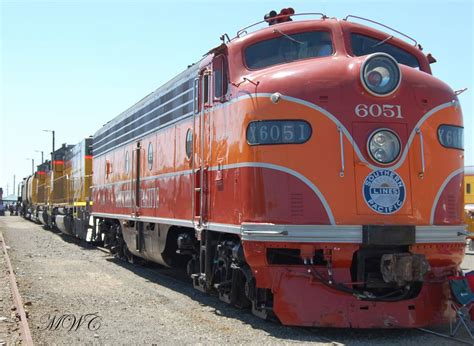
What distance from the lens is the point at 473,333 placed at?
6.70 m

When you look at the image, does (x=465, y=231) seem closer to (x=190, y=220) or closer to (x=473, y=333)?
(x=473, y=333)

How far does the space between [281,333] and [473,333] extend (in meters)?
2.22

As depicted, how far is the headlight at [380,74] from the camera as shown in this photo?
654 centimetres

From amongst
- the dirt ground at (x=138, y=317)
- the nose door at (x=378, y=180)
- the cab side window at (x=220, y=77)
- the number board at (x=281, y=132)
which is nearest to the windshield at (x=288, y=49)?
the cab side window at (x=220, y=77)

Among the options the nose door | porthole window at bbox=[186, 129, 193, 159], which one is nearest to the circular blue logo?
the nose door

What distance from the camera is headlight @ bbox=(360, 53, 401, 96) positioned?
654cm

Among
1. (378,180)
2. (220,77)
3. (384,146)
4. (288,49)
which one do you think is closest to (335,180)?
(378,180)

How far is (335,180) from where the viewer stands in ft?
21.1

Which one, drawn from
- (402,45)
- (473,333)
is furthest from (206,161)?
(473,333)

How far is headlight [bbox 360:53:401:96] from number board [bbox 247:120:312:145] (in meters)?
0.85

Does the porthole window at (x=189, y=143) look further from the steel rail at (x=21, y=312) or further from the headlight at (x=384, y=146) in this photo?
the steel rail at (x=21, y=312)

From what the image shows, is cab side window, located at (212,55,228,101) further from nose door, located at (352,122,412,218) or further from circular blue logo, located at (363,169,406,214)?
circular blue logo, located at (363,169,406,214)

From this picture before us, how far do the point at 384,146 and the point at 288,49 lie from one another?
1812 millimetres

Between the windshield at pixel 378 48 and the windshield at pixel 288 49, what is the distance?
38 centimetres
